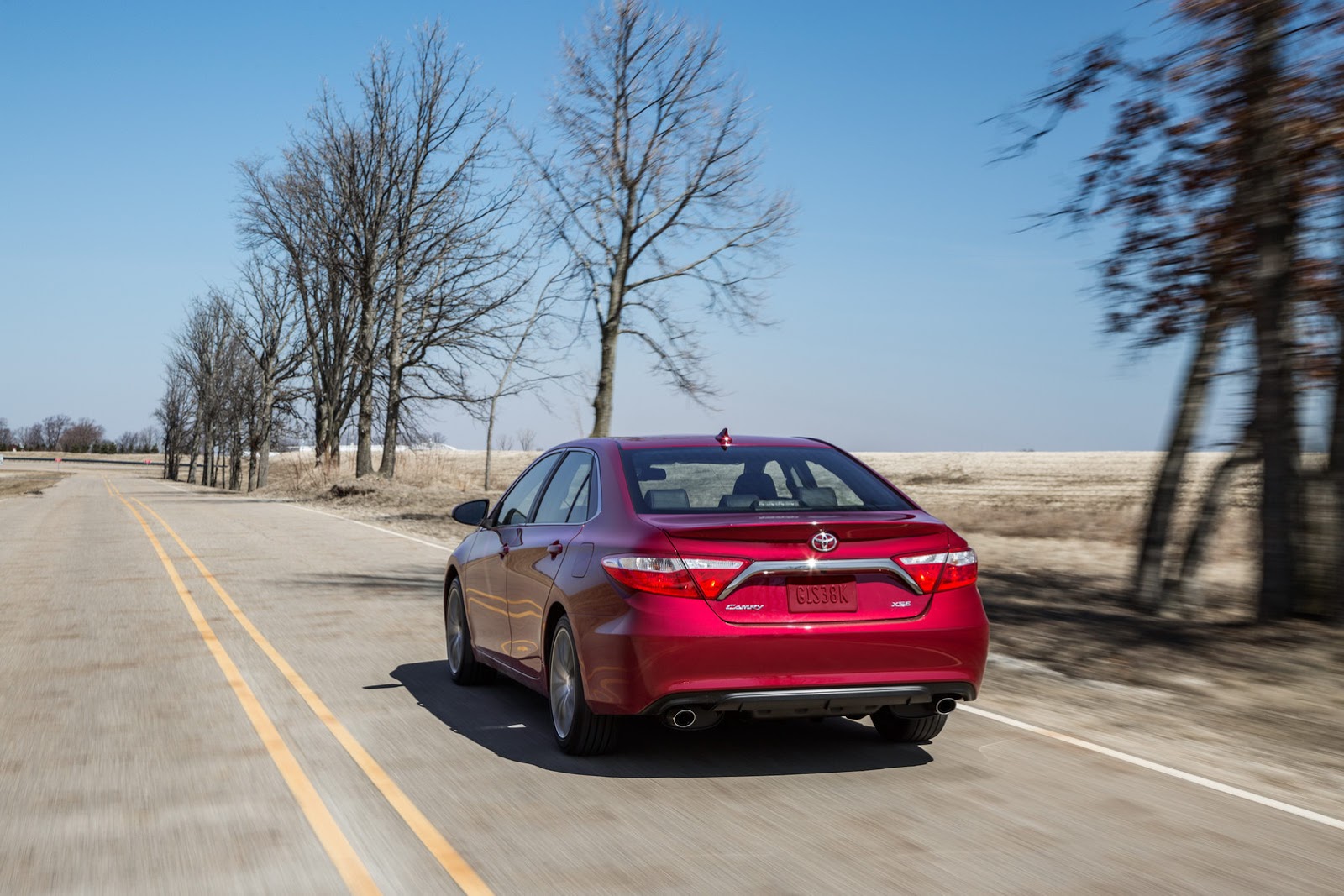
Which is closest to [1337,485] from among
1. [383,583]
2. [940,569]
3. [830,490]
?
[830,490]

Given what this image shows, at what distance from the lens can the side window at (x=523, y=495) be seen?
7781mm

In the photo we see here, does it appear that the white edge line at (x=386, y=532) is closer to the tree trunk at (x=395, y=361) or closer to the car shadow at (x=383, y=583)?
the car shadow at (x=383, y=583)

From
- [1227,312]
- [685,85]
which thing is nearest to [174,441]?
[685,85]

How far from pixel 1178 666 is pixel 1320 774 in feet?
9.54

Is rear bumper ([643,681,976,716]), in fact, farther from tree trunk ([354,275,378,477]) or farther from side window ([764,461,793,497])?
tree trunk ([354,275,378,477])

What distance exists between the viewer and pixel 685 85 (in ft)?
86.1

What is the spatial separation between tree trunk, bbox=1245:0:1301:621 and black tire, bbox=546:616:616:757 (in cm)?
630

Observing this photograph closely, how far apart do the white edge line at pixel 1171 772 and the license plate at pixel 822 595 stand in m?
1.83

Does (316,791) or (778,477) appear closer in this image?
(316,791)

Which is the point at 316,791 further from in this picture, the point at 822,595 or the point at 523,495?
the point at 523,495

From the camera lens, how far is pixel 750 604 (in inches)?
222

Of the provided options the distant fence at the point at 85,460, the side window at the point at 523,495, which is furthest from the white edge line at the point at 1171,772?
the distant fence at the point at 85,460

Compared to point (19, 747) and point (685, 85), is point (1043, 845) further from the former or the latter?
point (685, 85)

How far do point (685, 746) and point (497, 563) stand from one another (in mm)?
1771
